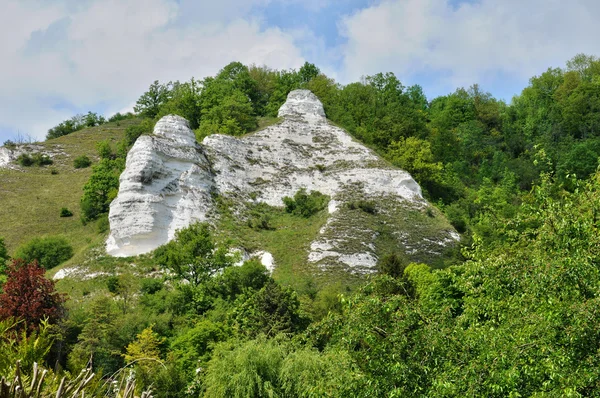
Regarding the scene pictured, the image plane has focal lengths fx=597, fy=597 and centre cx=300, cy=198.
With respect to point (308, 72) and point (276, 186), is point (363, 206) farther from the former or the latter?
point (308, 72)

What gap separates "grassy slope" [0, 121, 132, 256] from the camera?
51281 millimetres

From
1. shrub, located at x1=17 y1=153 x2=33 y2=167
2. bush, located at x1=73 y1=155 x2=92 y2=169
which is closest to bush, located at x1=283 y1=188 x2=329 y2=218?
bush, located at x1=73 y1=155 x2=92 y2=169

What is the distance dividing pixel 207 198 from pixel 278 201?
678 cm

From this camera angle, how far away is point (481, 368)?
9.73m

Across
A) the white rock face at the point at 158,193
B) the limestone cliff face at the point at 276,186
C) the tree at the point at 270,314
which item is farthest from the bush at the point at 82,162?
the tree at the point at 270,314

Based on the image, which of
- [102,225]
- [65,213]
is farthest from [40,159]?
[102,225]

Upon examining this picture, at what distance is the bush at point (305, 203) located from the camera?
48916 millimetres

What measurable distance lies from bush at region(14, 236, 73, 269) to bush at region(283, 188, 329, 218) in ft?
57.6

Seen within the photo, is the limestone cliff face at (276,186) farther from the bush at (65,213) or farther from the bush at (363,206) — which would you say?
the bush at (65,213)

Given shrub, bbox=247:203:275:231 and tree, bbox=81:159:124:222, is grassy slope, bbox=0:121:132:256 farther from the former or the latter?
shrub, bbox=247:203:275:231

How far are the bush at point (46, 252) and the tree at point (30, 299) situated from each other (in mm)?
16759

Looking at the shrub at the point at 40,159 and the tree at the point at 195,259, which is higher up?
the shrub at the point at 40,159

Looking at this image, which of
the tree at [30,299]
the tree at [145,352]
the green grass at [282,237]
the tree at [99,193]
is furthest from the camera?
the tree at [99,193]

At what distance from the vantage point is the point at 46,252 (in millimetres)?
44406
